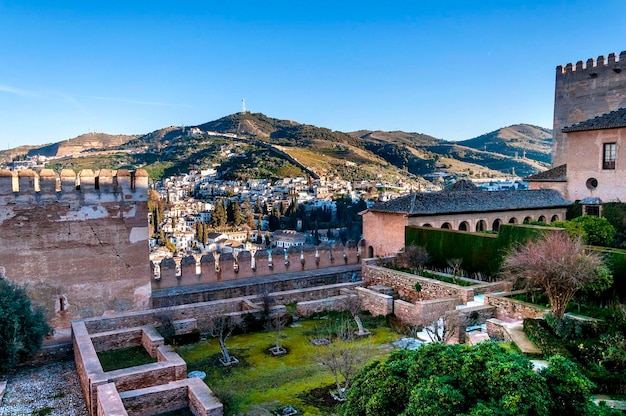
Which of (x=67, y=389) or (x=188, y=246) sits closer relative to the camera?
(x=67, y=389)

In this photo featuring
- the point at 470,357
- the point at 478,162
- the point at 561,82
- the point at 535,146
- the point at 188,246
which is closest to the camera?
the point at 470,357

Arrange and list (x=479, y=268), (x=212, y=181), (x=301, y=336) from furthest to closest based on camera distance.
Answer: (x=212, y=181) < (x=479, y=268) < (x=301, y=336)

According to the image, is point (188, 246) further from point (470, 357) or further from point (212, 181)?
point (470, 357)

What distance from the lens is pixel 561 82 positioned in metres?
23.1

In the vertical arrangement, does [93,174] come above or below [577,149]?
below

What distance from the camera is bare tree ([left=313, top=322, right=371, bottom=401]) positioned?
22.9 ft

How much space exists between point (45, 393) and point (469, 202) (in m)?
13.6

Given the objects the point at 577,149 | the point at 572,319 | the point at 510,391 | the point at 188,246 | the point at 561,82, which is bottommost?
the point at 188,246

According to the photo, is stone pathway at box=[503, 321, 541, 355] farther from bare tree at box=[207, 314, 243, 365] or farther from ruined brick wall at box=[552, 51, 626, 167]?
ruined brick wall at box=[552, 51, 626, 167]

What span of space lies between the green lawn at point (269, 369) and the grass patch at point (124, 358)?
67 cm

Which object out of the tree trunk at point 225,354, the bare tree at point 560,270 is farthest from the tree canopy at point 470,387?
the bare tree at point 560,270

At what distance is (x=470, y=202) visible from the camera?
55.5 feet

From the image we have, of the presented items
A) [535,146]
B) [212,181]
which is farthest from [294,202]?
[535,146]

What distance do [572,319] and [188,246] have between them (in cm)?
4311
